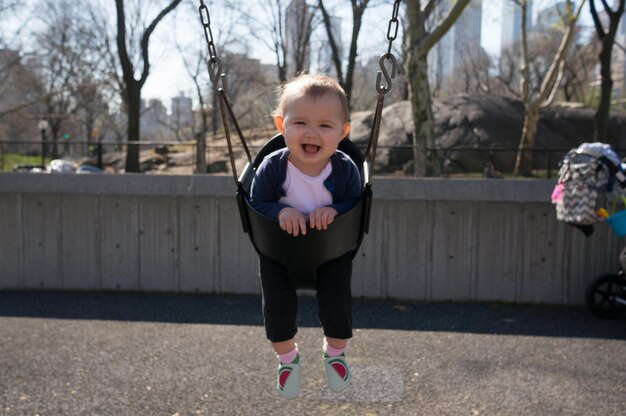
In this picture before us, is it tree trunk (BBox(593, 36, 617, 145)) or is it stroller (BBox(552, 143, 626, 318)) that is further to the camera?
tree trunk (BBox(593, 36, 617, 145))

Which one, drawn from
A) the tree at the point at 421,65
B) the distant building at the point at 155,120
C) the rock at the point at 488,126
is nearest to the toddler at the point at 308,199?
the tree at the point at 421,65

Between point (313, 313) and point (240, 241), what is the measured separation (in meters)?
1.43

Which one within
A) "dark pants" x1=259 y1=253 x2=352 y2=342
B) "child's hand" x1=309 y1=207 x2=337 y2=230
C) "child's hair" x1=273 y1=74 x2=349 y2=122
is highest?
"child's hair" x1=273 y1=74 x2=349 y2=122

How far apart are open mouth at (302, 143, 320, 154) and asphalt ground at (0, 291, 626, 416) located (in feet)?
7.76

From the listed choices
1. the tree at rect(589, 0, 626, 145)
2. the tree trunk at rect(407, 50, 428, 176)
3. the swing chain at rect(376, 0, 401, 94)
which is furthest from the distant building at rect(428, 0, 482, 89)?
the swing chain at rect(376, 0, 401, 94)

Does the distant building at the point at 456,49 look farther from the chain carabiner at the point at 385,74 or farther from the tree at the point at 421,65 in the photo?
the chain carabiner at the point at 385,74

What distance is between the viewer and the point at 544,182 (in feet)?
23.1

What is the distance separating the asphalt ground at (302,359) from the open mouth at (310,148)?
2.37 meters

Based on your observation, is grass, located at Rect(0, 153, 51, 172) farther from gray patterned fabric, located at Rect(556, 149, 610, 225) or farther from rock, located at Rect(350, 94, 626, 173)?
gray patterned fabric, located at Rect(556, 149, 610, 225)

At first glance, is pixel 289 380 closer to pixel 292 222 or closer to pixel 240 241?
pixel 292 222

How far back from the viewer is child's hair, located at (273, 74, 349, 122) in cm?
241

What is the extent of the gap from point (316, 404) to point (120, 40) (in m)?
15.0

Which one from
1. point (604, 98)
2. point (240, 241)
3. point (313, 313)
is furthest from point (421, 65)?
point (604, 98)

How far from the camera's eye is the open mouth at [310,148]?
245 centimetres
